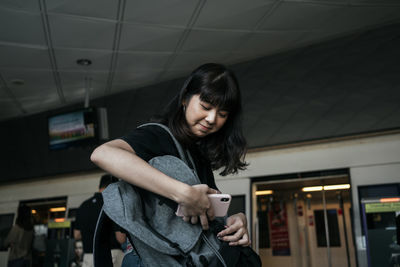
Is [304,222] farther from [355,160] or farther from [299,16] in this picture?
[299,16]

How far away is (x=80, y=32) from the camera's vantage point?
541 cm

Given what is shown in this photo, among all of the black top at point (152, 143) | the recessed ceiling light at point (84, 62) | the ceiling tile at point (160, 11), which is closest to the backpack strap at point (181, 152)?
the black top at point (152, 143)

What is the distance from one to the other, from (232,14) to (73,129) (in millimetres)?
3926

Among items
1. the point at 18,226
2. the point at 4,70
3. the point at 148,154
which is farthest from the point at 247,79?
the point at 148,154

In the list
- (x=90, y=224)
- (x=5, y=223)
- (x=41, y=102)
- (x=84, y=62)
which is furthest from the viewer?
(x=5, y=223)

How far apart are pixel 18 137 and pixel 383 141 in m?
8.60

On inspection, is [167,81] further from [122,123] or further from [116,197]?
[116,197]

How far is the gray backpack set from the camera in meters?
0.93

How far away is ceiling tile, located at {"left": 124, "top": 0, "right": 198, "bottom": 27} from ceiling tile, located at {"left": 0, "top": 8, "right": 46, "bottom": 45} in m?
1.26

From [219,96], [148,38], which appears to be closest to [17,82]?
[148,38]

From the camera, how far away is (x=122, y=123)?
817 centimetres

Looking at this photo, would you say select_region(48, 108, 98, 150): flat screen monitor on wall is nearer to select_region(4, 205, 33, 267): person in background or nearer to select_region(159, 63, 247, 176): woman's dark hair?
select_region(4, 205, 33, 267): person in background

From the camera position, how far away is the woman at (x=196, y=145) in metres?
0.94

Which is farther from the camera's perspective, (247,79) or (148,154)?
(247,79)
